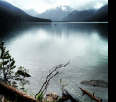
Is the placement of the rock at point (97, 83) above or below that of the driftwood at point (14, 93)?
below

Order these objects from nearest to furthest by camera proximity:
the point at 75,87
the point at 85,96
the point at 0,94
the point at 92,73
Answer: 1. the point at 0,94
2. the point at 85,96
3. the point at 75,87
4. the point at 92,73

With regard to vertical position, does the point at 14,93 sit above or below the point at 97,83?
above

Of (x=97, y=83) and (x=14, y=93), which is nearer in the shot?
(x=14, y=93)

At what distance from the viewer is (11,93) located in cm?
577

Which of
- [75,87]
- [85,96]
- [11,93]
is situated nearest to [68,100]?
[85,96]

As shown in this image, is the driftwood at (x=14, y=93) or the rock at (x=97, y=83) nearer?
the driftwood at (x=14, y=93)

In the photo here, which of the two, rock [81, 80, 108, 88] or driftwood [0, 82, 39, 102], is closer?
driftwood [0, 82, 39, 102]

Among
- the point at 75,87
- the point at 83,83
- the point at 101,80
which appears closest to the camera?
the point at 75,87

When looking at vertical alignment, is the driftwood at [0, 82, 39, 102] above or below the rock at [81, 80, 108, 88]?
above
